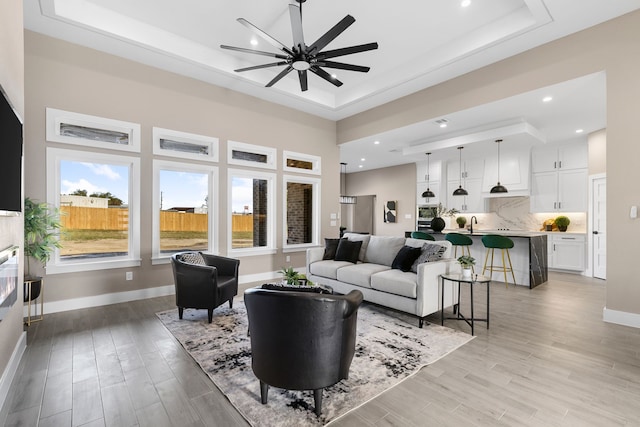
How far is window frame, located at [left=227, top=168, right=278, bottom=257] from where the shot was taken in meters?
5.38

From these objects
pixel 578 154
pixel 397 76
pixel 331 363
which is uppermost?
pixel 397 76

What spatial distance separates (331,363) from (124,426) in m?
1.31

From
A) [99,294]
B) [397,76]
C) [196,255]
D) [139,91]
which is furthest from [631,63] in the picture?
[99,294]

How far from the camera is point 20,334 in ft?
8.95

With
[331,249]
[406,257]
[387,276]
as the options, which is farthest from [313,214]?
[387,276]

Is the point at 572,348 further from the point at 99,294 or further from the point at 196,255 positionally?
the point at 99,294

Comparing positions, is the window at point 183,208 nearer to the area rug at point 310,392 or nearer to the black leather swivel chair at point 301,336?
the area rug at point 310,392

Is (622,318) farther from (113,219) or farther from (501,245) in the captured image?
(113,219)

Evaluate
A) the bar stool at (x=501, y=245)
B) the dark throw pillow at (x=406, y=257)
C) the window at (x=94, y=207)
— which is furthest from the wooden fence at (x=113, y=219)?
the bar stool at (x=501, y=245)

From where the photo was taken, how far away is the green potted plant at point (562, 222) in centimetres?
696

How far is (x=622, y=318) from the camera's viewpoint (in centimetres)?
345

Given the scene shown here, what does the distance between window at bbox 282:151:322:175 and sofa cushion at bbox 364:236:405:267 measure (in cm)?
247

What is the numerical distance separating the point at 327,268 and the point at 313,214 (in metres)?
2.38

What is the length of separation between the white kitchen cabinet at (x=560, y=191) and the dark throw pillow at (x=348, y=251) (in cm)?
536
